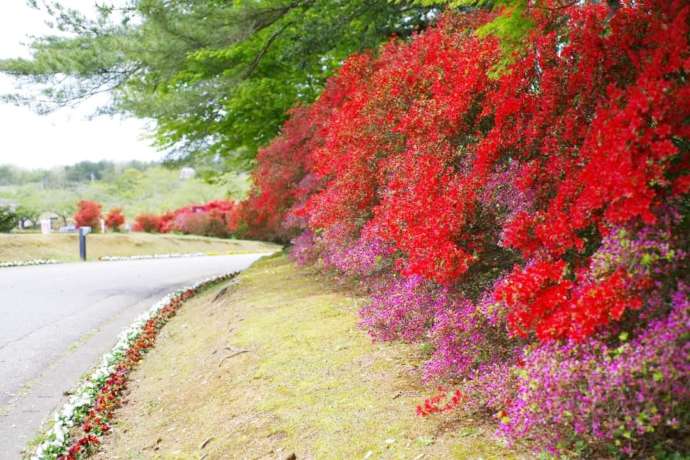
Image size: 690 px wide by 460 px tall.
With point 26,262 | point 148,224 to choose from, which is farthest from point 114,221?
point 26,262

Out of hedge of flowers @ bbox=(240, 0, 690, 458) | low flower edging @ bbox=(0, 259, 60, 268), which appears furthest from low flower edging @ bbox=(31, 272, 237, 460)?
low flower edging @ bbox=(0, 259, 60, 268)

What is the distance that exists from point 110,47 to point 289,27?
367 cm

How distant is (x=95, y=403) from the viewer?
627 centimetres

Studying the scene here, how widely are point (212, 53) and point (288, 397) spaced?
8.56 meters

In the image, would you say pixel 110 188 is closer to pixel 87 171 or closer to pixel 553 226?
pixel 87 171

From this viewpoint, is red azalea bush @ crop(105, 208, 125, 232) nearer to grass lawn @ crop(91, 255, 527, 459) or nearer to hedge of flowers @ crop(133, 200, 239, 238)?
hedge of flowers @ crop(133, 200, 239, 238)

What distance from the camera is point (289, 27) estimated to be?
1312 centimetres

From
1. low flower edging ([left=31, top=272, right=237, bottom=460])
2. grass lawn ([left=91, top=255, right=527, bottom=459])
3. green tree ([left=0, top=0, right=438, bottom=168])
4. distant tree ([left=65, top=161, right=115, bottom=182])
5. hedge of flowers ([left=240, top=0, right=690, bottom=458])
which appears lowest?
low flower edging ([left=31, top=272, right=237, bottom=460])

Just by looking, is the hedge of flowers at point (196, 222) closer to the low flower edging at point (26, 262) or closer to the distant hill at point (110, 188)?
the distant hill at point (110, 188)

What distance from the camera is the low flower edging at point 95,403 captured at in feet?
17.0

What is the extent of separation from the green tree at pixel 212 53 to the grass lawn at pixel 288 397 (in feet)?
17.1

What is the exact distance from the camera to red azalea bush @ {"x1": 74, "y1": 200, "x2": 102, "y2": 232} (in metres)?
33.2

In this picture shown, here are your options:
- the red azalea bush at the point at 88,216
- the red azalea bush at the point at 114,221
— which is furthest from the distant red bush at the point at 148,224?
the red azalea bush at the point at 88,216

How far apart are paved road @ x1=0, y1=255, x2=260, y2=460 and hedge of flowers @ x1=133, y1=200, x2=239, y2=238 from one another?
16611 millimetres
